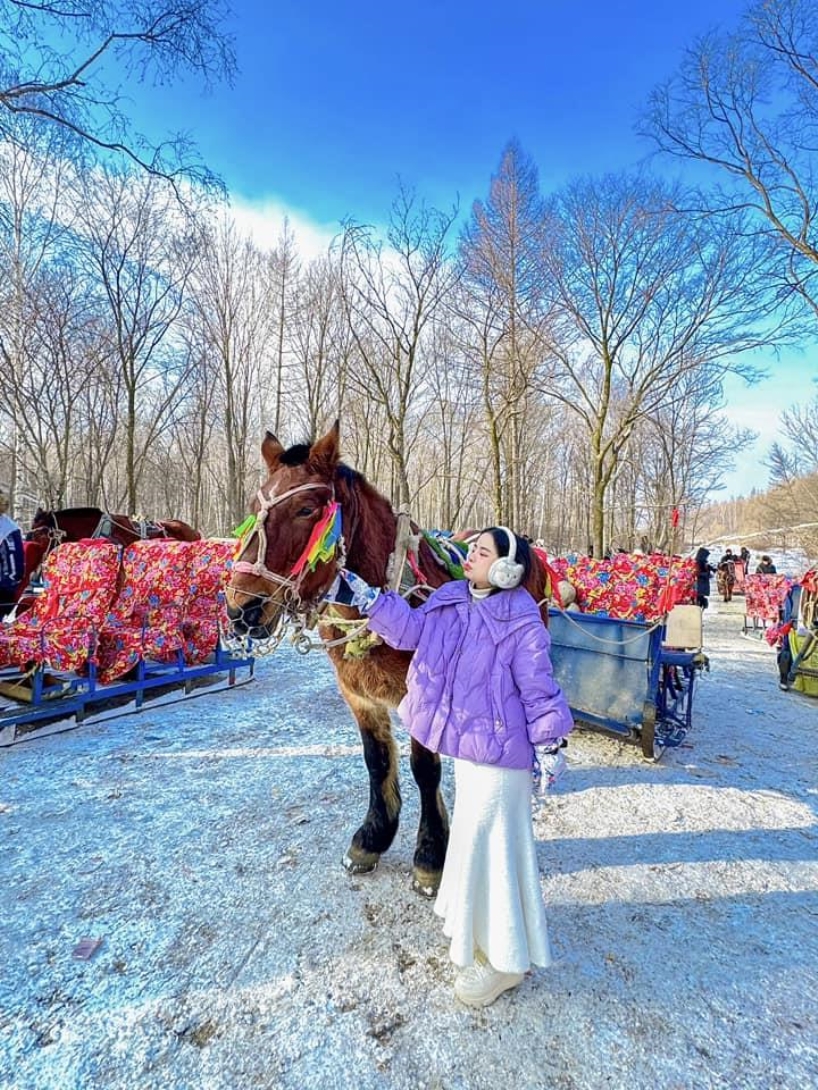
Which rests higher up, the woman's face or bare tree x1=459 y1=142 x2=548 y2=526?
bare tree x1=459 y1=142 x2=548 y2=526

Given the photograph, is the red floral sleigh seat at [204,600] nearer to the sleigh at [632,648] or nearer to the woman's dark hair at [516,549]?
the sleigh at [632,648]

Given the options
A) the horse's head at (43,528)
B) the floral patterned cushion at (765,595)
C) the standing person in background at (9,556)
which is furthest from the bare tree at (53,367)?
the floral patterned cushion at (765,595)

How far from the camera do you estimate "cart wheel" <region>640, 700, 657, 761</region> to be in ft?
14.2

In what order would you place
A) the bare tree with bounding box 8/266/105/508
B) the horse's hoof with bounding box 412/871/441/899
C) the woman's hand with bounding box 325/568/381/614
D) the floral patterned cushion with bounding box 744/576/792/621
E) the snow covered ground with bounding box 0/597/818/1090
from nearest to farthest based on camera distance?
the snow covered ground with bounding box 0/597/818/1090 < the woman's hand with bounding box 325/568/381/614 < the horse's hoof with bounding box 412/871/441/899 < the floral patterned cushion with bounding box 744/576/792/621 < the bare tree with bounding box 8/266/105/508

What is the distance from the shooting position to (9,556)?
17.8 ft

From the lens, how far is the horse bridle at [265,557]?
73.0 inches

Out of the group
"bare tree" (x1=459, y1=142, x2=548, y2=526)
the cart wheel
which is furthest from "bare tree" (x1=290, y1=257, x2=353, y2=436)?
the cart wheel

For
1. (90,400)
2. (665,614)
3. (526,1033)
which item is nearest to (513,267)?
(665,614)

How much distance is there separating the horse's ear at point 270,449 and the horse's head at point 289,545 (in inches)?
4.8

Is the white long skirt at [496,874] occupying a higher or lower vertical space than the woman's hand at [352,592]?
lower

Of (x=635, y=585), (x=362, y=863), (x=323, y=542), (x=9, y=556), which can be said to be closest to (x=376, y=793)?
(x=362, y=863)

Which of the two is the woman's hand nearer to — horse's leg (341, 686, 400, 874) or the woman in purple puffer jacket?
the woman in purple puffer jacket

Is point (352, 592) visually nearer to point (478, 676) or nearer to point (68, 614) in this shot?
point (478, 676)

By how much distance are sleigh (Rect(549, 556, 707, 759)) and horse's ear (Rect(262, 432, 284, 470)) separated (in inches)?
120
